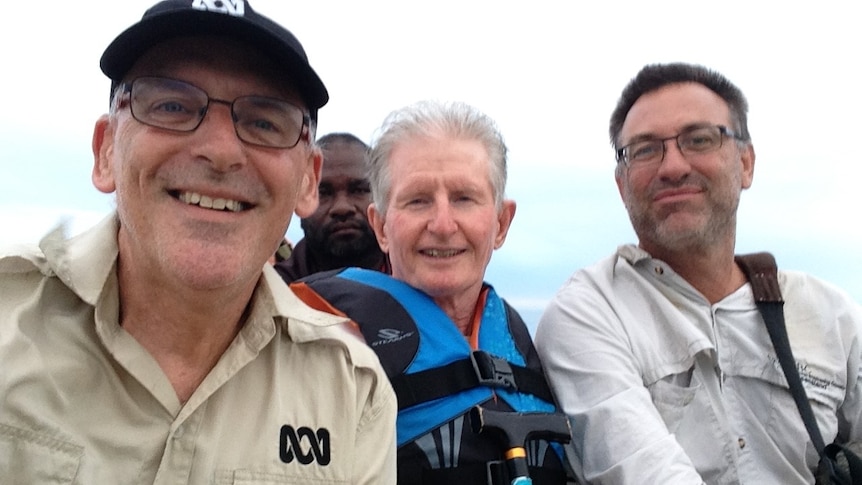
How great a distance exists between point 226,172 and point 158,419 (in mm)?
694

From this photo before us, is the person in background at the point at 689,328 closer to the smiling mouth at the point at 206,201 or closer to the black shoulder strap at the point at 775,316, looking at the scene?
the black shoulder strap at the point at 775,316

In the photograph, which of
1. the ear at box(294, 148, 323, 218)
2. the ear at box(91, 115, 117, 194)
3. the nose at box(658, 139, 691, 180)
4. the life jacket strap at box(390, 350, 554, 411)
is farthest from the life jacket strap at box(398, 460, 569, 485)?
the nose at box(658, 139, 691, 180)

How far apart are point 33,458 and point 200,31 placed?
3.86 ft

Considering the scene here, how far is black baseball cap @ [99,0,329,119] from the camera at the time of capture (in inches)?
74.3

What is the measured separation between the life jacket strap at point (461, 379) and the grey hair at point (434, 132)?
0.68 m

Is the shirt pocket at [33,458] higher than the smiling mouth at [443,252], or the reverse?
the smiling mouth at [443,252]

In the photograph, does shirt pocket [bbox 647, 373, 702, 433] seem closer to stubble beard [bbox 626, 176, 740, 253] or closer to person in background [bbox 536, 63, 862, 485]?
person in background [bbox 536, 63, 862, 485]

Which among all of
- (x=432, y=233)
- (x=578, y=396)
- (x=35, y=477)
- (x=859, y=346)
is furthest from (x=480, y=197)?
(x=859, y=346)

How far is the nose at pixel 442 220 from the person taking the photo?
8.98 ft

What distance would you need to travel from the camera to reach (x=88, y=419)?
180 centimetres

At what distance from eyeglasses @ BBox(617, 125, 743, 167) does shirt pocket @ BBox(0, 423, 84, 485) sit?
2.72m

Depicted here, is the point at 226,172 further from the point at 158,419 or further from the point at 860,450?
the point at 860,450

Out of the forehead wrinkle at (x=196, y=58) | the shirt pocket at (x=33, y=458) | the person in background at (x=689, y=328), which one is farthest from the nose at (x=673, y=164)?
the shirt pocket at (x=33, y=458)

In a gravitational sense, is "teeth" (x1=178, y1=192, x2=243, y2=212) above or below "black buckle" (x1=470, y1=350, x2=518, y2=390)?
above
